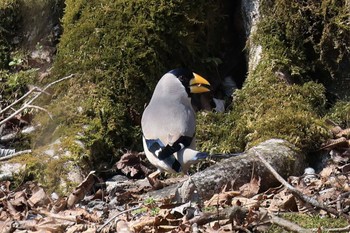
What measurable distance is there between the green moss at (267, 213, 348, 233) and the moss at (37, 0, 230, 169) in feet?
9.92

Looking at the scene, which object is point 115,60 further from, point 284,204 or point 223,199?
point 284,204

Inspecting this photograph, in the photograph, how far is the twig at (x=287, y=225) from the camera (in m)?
3.82

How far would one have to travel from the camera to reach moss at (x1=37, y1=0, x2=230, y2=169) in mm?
7125

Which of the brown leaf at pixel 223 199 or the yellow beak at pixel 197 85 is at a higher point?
the yellow beak at pixel 197 85

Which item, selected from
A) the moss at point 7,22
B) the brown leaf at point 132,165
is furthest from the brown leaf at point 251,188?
the moss at point 7,22

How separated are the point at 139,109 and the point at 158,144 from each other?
152 cm

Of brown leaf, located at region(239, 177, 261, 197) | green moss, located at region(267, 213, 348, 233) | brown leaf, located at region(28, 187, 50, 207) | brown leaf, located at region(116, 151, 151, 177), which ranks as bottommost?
brown leaf, located at region(116, 151, 151, 177)

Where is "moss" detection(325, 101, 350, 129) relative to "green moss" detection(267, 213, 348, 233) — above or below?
below

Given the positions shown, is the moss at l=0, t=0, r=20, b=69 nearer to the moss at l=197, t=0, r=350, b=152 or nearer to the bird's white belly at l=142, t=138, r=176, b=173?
the moss at l=197, t=0, r=350, b=152

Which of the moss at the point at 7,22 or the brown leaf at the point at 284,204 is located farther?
the moss at the point at 7,22

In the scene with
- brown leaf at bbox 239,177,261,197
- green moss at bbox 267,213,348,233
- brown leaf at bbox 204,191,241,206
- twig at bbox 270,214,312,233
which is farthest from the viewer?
brown leaf at bbox 239,177,261,197

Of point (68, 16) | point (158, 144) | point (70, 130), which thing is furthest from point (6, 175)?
point (68, 16)

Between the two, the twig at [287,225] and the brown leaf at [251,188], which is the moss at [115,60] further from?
the twig at [287,225]

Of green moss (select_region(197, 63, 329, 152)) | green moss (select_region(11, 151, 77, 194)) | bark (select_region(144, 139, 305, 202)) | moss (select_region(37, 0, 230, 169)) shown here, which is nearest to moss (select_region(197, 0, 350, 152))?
green moss (select_region(197, 63, 329, 152))
